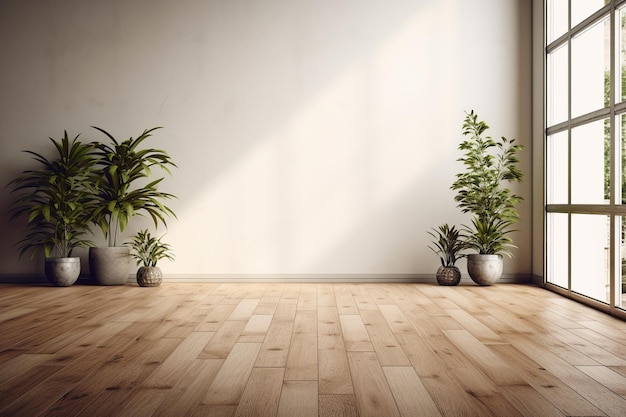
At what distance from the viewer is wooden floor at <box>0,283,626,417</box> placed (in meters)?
1.82

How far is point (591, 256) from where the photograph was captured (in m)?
3.87

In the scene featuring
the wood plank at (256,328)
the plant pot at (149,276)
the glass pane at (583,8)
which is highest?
the glass pane at (583,8)

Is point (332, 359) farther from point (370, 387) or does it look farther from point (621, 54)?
point (621, 54)

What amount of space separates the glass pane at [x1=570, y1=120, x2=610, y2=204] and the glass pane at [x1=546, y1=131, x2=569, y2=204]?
190mm

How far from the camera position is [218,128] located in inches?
198

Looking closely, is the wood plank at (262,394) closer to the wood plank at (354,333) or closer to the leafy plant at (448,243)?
the wood plank at (354,333)

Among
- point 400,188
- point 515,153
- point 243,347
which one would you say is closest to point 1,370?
point 243,347

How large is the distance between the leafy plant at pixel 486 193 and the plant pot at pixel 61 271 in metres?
3.75

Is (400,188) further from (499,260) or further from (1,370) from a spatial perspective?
(1,370)

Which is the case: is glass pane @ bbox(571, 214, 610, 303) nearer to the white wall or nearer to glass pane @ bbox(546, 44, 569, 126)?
the white wall

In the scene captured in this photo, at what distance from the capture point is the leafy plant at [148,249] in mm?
4766

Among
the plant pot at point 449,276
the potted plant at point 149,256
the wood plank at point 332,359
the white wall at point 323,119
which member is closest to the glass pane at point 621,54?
the white wall at point 323,119

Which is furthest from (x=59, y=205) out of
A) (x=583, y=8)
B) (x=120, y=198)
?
(x=583, y=8)

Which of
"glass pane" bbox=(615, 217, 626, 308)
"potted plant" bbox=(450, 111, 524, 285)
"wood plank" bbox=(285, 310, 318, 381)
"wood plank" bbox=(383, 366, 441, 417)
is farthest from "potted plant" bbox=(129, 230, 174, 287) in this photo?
"glass pane" bbox=(615, 217, 626, 308)
